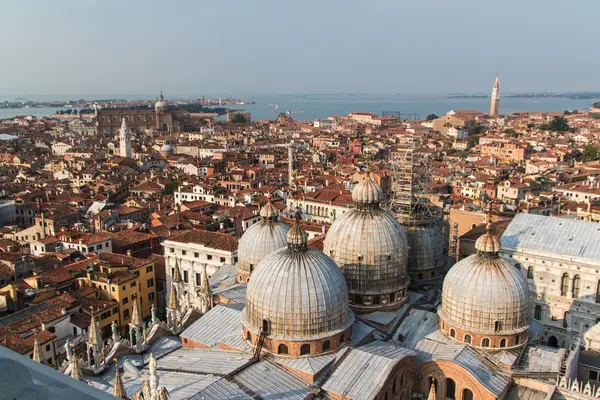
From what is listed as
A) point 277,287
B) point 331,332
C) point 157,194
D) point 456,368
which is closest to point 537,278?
point 456,368

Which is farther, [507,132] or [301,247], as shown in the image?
[507,132]

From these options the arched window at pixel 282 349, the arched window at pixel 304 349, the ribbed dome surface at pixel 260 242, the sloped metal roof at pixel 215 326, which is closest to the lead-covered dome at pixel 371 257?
the ribbed dome surface at pixel 260 242

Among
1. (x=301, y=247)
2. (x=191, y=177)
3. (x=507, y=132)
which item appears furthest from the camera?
(x=507, y=132)

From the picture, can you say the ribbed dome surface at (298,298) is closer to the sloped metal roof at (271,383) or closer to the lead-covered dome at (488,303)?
the sloped metal roof at (271,383)

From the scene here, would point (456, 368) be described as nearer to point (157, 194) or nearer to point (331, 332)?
point (331, 332)

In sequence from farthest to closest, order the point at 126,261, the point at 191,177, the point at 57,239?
the point at 191,177 < the point at 57,239 < the point at 126,261

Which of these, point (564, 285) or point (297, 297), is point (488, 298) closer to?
point (297, 297)
